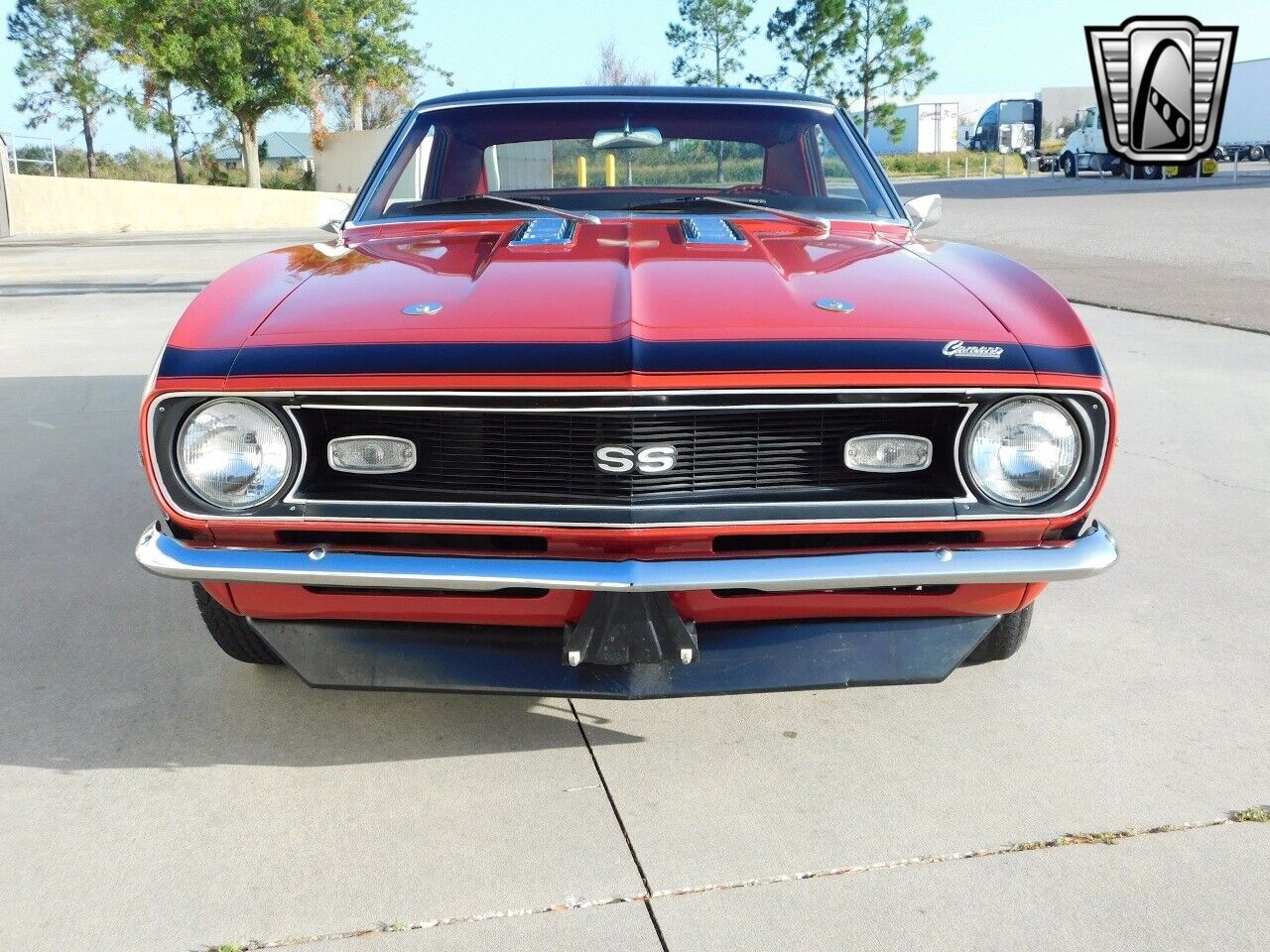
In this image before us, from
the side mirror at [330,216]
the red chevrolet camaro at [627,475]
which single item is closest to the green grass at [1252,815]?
the red chevrolet camaro at [627,475]

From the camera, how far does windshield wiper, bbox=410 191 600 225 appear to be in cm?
309

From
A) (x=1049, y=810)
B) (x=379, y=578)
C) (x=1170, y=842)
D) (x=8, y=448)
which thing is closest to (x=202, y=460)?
(x=379, y=578)

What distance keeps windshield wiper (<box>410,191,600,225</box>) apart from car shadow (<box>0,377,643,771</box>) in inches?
48.7

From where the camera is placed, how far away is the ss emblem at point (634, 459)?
210cm

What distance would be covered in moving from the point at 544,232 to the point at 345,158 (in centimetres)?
3765

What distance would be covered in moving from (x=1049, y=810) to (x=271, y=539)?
59.5 inches

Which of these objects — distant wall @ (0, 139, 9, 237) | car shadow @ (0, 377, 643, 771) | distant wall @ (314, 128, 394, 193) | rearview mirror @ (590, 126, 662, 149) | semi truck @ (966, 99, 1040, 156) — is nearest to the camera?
car shadow @ (0, 377, 643, 771)

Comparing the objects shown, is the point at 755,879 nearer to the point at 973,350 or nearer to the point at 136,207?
the point at 973,350

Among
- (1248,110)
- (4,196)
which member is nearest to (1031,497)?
(4,196)

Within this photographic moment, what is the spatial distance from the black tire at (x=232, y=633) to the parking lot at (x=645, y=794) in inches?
4.7

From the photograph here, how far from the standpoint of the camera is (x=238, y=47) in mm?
28016

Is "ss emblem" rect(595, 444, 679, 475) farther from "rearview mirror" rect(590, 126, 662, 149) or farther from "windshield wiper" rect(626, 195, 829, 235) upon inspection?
"rearview mirror" rect(590, 126, 662, 149)

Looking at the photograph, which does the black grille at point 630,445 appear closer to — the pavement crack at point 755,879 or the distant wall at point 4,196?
the pavement crack at point 755,879

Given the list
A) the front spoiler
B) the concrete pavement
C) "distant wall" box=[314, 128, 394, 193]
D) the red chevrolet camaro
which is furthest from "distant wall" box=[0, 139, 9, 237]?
the front spoiler
